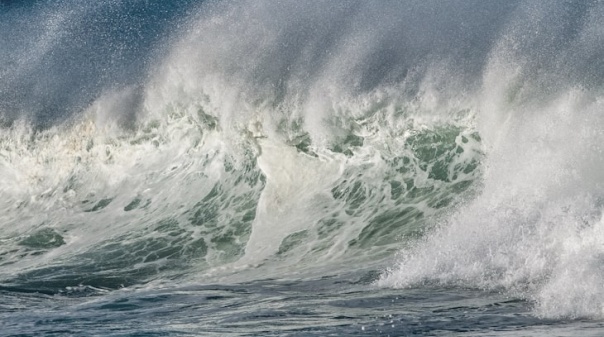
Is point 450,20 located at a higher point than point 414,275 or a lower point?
higher

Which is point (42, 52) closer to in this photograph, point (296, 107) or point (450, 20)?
point (296, 107)

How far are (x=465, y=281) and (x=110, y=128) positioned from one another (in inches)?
387

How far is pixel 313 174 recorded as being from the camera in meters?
15.5

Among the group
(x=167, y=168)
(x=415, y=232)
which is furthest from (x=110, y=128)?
(x=415, y=232)

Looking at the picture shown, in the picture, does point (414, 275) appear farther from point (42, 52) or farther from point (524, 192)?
point (42, 52)

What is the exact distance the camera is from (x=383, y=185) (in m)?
14.9

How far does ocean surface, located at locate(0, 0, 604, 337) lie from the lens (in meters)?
10.2

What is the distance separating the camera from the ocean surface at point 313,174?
1017 centimetres

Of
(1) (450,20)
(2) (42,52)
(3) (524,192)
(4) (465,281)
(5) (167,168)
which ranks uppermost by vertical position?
(2) (42,52)

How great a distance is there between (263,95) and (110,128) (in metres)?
3.44

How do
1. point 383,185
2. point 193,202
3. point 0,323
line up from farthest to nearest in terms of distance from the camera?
point 193,202 < point 383,185 < point 0,323

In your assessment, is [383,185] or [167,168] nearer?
[383,185]

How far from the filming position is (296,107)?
16438mm

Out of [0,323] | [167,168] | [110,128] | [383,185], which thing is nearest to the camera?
[0,323]
